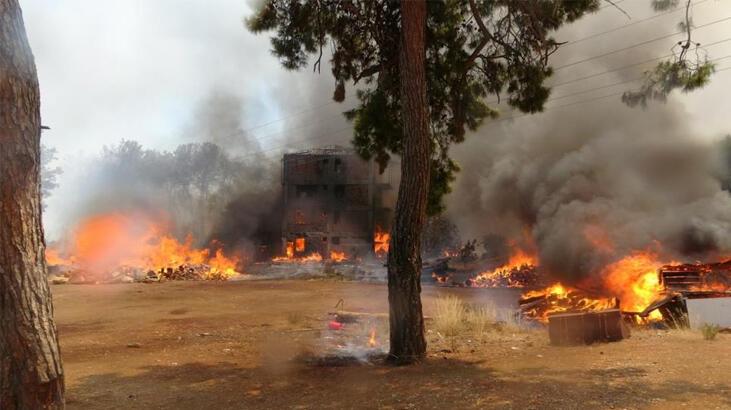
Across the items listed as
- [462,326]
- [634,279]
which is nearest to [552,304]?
[462,326]

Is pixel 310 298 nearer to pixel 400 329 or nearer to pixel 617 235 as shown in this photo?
pixel 400 329

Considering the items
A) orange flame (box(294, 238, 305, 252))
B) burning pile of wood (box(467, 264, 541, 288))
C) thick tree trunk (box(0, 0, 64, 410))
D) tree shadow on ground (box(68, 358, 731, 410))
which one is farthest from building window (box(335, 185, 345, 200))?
thick tree trunk (box(0, 0, 64, 410))

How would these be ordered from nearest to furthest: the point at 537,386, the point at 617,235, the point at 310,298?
1. the point at 537,386
2. the point at 310,298
3. the point at 617,235

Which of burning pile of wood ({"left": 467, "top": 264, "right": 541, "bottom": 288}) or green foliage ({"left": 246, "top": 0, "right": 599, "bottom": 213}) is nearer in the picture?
green foliage ({"left": 246, "top": 0, "right": 599, "bottom": 213})

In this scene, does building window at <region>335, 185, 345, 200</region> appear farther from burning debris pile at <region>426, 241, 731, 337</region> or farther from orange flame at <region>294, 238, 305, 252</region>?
burning debris pile at <region>426, 241, 731, 337</region>

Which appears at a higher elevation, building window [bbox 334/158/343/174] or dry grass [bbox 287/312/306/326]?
building window [bbox 334/158/343/174]

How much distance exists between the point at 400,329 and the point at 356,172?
134ft

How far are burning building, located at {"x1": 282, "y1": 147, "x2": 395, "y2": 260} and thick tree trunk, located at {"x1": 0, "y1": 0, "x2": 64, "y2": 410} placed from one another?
43329 mm

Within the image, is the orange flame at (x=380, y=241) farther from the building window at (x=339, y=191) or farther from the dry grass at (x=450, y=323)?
the dry grass at (x=450, y=323)

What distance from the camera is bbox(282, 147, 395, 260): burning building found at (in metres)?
47.1

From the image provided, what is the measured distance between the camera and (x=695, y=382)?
20.8 feet

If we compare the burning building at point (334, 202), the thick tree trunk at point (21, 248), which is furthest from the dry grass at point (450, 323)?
the burning building at point (334, 202)

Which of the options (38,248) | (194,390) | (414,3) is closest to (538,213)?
(414,3)

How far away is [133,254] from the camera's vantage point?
38156 millimetres
